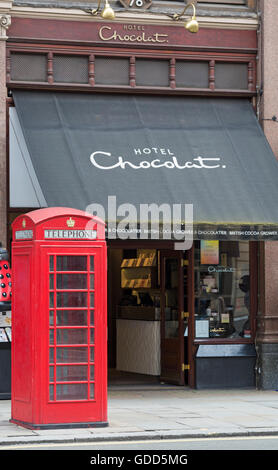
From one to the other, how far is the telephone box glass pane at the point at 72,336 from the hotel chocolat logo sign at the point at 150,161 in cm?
432

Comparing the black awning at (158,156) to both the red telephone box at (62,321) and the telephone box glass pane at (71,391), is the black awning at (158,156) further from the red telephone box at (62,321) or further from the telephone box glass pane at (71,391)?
the telephone box glass pane at (71,391)

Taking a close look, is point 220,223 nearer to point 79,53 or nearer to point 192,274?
point 192,274

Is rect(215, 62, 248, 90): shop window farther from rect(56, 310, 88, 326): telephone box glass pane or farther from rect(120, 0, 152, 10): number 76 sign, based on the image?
rect(56, 310, 88, 326): telephone box glass pane

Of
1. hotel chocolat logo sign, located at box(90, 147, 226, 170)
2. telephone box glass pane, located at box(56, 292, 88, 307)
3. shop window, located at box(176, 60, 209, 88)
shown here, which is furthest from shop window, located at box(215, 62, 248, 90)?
telephone box glass pane, located at box(56, 292, 88, 307)

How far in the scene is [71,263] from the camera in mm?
12023

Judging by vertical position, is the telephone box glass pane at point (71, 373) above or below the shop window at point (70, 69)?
below

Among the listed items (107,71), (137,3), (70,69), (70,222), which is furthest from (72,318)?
(137,3)

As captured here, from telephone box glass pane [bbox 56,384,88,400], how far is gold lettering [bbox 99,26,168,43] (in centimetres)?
723

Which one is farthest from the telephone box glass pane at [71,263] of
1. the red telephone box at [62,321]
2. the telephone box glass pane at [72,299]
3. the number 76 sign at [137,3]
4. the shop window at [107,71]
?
the number 76 sign at [137,3]

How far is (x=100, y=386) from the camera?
12.1 m

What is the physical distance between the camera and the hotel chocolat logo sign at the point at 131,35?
1678 centimetres

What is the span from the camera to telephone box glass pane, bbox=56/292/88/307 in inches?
471

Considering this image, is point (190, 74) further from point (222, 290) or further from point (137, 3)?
point (222, 290)

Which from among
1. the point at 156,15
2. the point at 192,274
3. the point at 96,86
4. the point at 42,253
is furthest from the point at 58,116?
the point at 42,253
